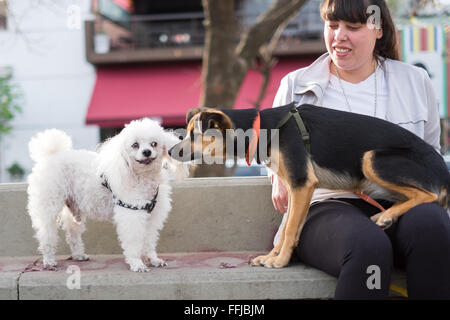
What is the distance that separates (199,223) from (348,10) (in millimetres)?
1804

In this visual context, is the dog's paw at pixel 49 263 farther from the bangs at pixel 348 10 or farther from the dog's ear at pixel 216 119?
the bangs at pixel 348 10

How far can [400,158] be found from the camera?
2404 millimetres

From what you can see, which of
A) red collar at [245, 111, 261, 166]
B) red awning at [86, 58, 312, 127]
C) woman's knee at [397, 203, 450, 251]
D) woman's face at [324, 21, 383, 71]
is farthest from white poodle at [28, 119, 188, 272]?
red awning at [86, 58, 312, 127]

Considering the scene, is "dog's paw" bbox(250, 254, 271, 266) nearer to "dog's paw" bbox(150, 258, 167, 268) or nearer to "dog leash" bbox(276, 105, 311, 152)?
"dog's paw" bbox(150, 258, 167, 268)

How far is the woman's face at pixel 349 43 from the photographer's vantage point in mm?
2713

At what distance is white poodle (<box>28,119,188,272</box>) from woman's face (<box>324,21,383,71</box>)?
1150 millimetres

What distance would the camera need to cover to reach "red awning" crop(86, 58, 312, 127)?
40.3 ft

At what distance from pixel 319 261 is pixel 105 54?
41.2 ft

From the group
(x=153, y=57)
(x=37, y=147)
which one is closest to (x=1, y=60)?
(x=153, y=57)

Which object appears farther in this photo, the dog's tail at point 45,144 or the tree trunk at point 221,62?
the tree trunk at point 221,62

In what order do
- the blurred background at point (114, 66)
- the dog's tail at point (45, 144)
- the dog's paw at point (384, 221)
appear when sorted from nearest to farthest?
1. the dog's paw at point (384, 221)
2. the dog's tail at point (45, 144)
3. the blurred background at point (114, 66)

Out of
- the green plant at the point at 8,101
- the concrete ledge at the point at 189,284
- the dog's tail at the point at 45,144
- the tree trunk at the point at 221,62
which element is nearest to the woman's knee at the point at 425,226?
the concrete ledge at the point at 189,284

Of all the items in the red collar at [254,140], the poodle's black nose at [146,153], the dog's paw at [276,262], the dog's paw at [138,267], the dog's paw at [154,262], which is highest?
the red collar at [254,140]

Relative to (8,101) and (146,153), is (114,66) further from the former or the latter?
(146,153)
